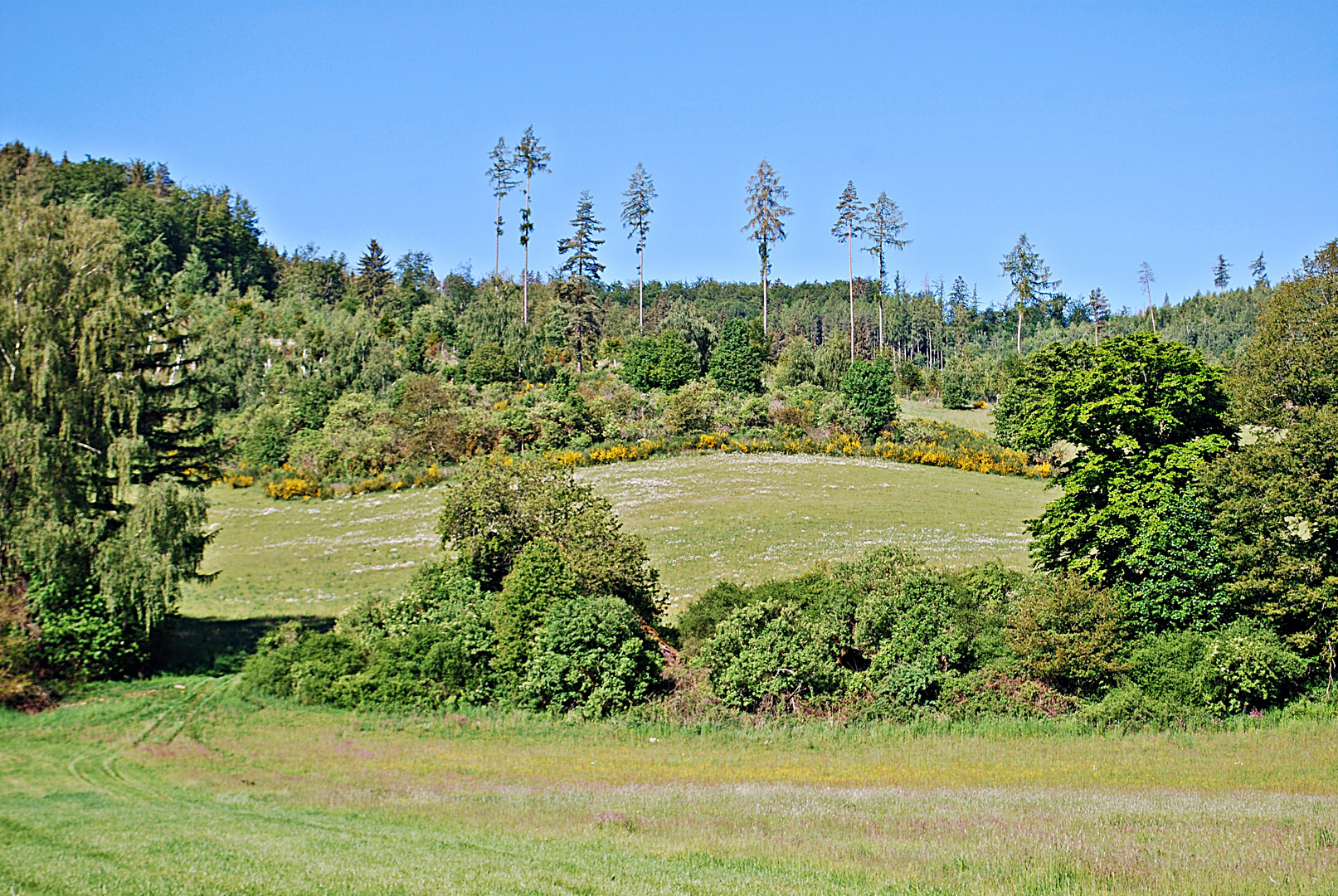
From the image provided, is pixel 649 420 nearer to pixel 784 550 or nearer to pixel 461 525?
pixel 784 550

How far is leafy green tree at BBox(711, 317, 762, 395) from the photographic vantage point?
82188mm

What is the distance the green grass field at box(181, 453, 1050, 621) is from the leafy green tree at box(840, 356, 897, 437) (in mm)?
5970

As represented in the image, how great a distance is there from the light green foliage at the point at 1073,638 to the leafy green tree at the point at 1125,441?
173 cm

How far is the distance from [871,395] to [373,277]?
82.4m

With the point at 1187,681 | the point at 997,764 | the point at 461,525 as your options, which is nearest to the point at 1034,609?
the point at 1187,681

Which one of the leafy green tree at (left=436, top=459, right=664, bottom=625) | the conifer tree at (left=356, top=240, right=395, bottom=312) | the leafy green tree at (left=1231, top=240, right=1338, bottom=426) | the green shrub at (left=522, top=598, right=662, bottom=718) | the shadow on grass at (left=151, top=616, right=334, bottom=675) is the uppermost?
the conifer tree at (left=356, top=240, right=395, bottom=312)

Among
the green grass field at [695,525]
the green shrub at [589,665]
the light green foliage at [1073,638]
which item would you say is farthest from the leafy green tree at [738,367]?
the light green foliage at [1073,638]

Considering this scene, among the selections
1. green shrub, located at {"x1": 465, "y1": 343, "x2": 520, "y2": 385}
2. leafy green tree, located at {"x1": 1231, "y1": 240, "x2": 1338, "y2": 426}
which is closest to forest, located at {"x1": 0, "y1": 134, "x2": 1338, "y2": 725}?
leafy green tree, located at {"x1": 1231, "y1": 240, "x2": 1338, "y2": 426}

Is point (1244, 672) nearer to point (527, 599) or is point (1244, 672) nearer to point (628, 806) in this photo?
point (628, 806)

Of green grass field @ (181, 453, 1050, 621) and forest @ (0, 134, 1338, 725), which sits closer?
forest @ (0, 134, 1338, 725)

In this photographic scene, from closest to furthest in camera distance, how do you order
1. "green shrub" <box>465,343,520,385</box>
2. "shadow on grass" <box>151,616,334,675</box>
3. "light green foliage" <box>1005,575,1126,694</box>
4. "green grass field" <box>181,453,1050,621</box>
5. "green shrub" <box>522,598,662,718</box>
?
1. "light green foliage" <box>1005,575,1126,694</box>
2. "green shrub" <box>522,598,662,718</box>
3. "shadow on grass" <box>151,616,334,675</box>
4. "green grass field" <box>181,453,1050,621</box>
5. "green shrub" <box>465,343,520,385</box>

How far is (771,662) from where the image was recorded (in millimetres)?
22891

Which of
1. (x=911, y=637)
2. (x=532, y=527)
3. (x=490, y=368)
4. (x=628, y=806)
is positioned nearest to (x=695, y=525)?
(x=532, y=527)

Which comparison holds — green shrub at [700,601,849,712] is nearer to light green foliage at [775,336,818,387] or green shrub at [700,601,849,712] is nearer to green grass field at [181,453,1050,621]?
green grass field at [181,453,1050,621]
